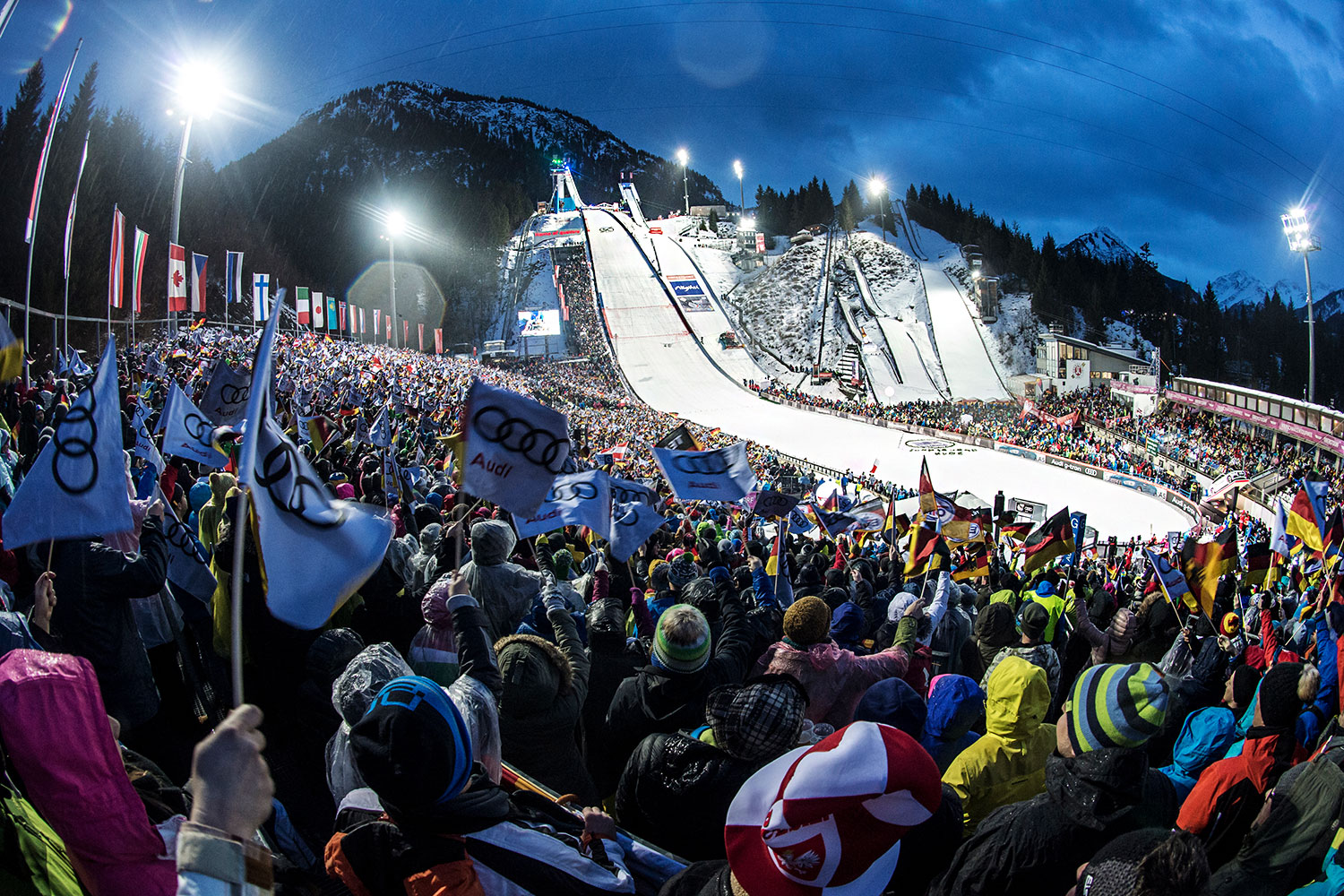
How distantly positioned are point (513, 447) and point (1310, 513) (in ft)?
28.1

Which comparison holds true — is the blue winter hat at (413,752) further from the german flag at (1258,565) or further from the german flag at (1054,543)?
the german flag at (1258,565)

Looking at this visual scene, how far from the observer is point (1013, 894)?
218 centimetres

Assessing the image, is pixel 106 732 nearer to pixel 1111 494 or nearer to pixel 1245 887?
pixel 1245 887

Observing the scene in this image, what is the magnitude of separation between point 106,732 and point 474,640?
1.37 meters

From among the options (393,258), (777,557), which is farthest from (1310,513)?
(393,258)

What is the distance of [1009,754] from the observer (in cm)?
305

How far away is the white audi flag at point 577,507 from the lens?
604cm

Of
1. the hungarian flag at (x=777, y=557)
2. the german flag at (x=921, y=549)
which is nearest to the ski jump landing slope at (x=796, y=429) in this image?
the german flag at (x=921, y=549)

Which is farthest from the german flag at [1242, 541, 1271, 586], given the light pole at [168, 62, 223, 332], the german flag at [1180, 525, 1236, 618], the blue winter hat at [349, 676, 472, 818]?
the light pole at [168, 62, 223, 332]

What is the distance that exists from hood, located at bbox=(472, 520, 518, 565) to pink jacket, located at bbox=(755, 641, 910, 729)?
1.52 m

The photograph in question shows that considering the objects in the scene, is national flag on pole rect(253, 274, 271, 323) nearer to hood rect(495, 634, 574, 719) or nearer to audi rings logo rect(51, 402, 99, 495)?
audi rings logo rect(51, 402, 99, 495)

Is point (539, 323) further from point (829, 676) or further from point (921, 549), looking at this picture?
point (829, 676)

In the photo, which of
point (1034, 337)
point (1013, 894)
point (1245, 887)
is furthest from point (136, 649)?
point (1034, 337)

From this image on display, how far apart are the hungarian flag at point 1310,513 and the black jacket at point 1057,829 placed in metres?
8.38
